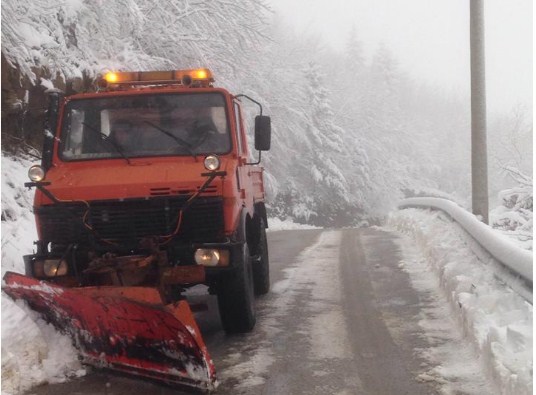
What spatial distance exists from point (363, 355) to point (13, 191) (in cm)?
723

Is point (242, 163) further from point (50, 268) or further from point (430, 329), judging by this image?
point (430, 329)

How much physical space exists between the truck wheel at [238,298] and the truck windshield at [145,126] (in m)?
1.22

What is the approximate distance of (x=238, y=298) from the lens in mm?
5645

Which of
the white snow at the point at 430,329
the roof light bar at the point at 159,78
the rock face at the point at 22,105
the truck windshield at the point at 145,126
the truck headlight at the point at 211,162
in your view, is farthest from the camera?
the rock face at the point at 22,105

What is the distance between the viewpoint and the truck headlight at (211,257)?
518cm

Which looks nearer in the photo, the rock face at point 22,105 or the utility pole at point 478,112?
the rock face at point 22,105

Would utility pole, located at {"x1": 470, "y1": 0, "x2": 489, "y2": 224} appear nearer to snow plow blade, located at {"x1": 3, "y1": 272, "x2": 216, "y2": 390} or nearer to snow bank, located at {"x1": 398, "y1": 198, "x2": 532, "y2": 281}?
snow bank, located at {"x1": 398, "y1": 198, "x2": 532, "y2": 281}

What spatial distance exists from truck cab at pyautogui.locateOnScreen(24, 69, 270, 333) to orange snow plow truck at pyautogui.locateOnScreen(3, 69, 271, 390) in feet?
0.03

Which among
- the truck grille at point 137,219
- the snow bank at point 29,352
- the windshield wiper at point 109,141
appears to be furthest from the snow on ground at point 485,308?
the windshield wiper at point 109,141

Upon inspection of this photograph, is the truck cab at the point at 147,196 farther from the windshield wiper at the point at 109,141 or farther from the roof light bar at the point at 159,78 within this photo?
the roof light bar at the point at 159,78

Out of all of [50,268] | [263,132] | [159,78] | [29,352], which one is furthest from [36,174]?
[263,132]

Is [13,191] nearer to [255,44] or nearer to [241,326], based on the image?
[241,326]

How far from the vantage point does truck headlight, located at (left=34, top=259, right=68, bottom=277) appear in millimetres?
5270

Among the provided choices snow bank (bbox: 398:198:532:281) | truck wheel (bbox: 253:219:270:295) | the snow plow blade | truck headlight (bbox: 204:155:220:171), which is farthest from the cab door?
snow bank (bbox: 398:198:532:281)
